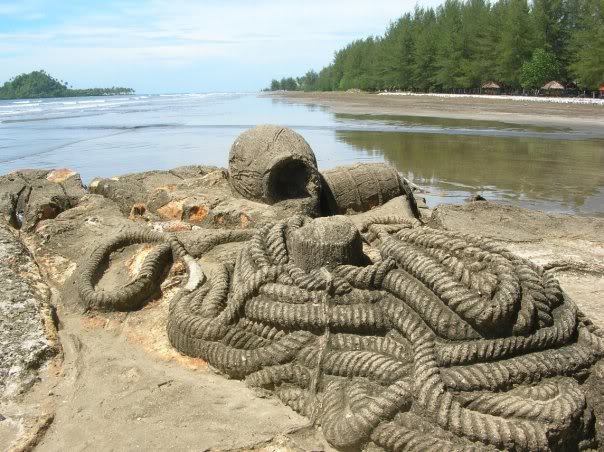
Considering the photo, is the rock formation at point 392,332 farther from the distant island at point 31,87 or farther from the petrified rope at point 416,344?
the distant island at point 31,87

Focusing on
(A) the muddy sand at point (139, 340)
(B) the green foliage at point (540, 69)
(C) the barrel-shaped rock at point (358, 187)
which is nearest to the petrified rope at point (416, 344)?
(A) the muddy sand at point (139, 340)

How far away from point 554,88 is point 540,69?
1792 mm

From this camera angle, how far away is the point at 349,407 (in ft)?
8.87

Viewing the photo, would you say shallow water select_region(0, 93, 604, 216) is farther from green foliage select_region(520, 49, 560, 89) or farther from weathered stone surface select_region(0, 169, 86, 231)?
green foliage select_region(520, 49, 560, 89)

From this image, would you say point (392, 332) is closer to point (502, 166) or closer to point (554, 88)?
point (502, 166)

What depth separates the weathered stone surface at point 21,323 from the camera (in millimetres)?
3309

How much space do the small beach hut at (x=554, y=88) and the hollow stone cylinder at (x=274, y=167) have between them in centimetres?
3492

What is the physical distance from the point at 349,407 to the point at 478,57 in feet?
144

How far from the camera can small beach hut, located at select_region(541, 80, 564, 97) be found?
35.8 meters

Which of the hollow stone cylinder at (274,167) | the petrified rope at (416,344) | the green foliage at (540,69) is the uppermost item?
the green foliage at (540,69)

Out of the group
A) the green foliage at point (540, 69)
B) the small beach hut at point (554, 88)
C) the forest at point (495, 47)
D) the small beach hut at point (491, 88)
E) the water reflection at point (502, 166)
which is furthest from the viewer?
the small beach hut at point (491, 88)

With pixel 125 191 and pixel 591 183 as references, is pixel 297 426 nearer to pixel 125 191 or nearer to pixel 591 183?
pixel 125 191

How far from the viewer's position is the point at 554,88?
36344 millimetres

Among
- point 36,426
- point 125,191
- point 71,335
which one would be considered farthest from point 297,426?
point 125,191
